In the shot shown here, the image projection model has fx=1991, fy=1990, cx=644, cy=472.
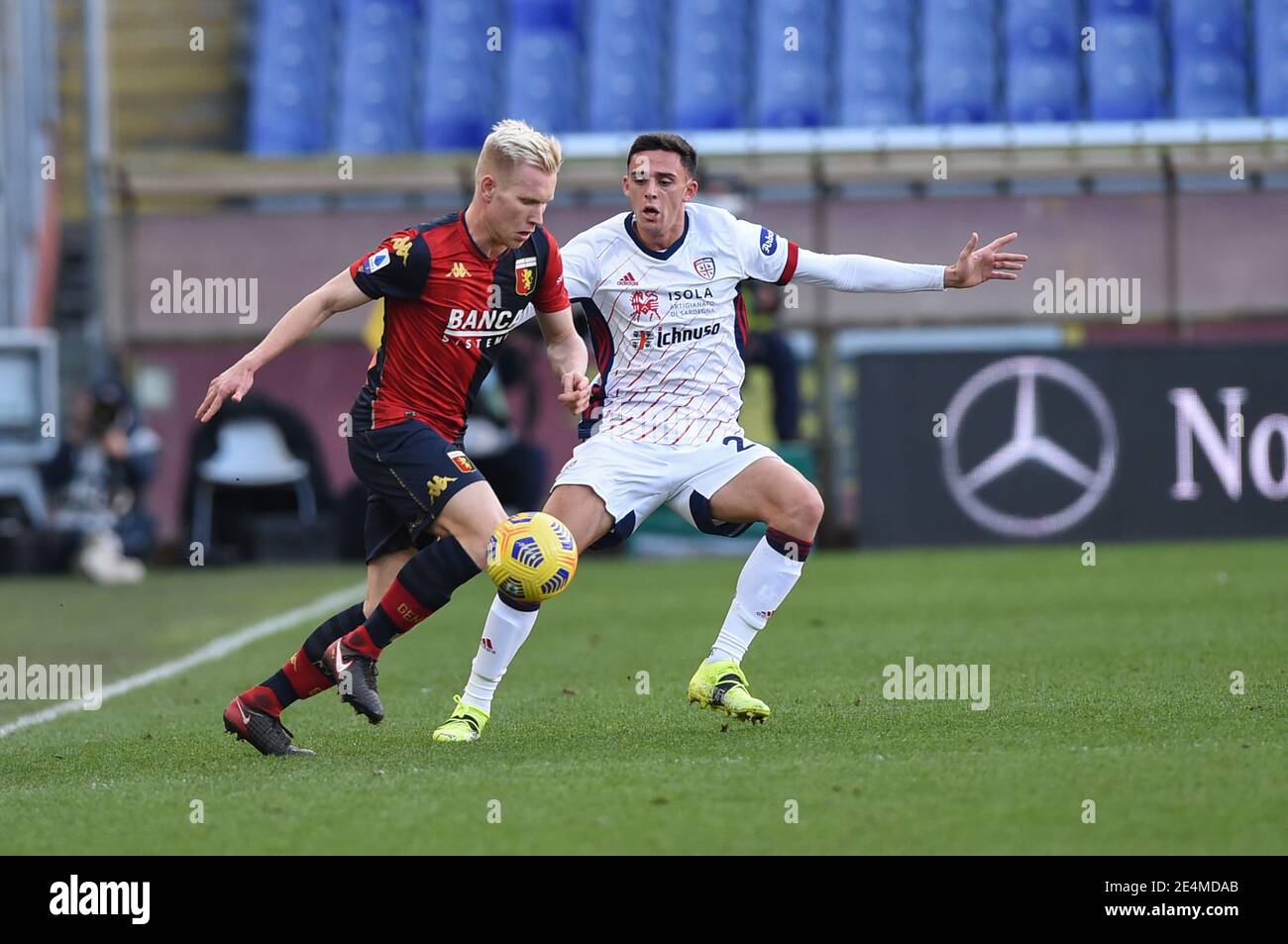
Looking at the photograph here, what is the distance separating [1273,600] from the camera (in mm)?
10195

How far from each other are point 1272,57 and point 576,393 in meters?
16.6

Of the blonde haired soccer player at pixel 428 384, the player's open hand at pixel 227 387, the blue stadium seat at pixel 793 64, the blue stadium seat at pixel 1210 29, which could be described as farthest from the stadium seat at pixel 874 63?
the player's open hand at pixel 227 387

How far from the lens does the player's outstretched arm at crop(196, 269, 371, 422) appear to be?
18.4 feet

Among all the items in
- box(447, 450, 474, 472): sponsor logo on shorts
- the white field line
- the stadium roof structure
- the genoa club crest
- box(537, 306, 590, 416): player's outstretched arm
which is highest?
the stadium roof structure

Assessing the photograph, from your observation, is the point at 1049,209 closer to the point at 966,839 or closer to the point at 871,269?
the point at 871,269

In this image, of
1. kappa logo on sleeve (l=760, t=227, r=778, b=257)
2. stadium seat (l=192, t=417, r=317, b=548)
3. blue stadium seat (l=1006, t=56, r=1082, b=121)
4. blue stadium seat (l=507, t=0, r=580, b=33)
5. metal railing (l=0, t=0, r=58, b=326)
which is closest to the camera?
kappa logo on sleeve (l=760, t=227, r=778, b=257)

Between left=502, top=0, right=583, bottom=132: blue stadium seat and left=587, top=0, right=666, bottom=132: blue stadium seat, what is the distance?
0.20 meters

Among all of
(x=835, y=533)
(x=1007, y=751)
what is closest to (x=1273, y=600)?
(x=1007, y=751)

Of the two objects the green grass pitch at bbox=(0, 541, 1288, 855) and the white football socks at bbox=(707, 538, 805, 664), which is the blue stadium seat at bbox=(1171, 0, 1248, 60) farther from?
the white football socks at bbox=(707, 538, 805, 664)

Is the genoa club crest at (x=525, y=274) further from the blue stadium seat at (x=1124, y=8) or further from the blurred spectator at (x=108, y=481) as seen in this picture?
the blue stadium seat at (x=1124, y=8)

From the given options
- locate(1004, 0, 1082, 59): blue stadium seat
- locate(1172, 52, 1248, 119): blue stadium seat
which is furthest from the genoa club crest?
locate(1004, 0, 1082, 59): blue stadium seat

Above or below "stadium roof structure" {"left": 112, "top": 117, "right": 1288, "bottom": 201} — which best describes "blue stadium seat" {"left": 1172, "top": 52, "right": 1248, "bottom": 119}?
above

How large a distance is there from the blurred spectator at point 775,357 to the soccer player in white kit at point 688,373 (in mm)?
8077

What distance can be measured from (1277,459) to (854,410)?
10.5 feet
